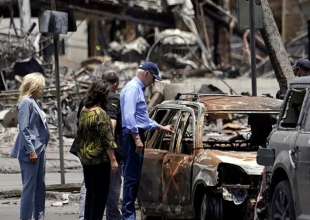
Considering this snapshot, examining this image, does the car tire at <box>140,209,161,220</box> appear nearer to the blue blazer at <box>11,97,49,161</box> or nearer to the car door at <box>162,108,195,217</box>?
the car door at <box>162,108,195,217</box>

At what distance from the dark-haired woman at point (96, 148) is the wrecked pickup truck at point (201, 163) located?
0.92m

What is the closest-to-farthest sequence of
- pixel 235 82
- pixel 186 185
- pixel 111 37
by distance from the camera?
pixel 186 185 < pixel 235 82 < pixel 111 37

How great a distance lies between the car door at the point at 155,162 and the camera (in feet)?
38.2

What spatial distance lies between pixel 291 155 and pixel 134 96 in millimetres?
2554

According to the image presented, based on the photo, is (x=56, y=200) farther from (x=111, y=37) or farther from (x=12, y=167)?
(x=111, y=37)

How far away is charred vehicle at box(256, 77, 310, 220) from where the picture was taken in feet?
28.1

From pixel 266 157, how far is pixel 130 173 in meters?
2.02

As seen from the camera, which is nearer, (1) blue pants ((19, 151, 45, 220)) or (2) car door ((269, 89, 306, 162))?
(2) car door ((269, 89, 306, 162))

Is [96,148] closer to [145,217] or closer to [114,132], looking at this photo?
[114,132]

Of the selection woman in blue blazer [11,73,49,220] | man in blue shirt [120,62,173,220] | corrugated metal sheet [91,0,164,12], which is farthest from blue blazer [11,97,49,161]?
corrugated metal sheet [91,0,164,12]

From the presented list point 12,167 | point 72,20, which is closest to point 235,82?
point 12,167

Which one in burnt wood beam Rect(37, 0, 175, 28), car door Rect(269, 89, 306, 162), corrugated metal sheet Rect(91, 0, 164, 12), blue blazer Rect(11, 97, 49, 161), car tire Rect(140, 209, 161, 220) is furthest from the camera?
corrugated metal sheet Rect(91, 0, 164, 12)

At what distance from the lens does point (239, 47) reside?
50.7 m

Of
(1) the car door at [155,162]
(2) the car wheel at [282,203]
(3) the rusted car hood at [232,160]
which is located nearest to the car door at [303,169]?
(2) the car wheel at [282,203]
